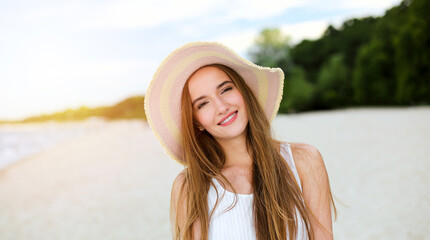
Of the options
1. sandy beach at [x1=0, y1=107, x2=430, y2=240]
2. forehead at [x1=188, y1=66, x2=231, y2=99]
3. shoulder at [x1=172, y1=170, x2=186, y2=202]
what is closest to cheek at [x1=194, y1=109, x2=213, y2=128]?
forehead at [x1=188, y1=66, x2=231, y2=99]

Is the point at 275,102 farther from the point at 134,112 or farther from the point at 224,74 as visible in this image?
the point at 134,112

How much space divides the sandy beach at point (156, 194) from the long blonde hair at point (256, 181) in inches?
109

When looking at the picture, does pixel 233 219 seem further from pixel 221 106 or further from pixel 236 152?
pixel 221 106

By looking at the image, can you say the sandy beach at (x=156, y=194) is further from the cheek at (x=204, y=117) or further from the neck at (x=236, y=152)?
the cheek at (x=204, y=117)

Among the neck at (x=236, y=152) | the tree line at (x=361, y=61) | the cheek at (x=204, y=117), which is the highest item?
the tree line at (x=361, y=61)

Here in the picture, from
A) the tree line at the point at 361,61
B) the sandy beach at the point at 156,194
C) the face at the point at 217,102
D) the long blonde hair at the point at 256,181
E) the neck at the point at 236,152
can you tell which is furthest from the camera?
the tree line at the point at 361,61

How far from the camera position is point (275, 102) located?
2.37 meters

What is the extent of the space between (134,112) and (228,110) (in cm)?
3883

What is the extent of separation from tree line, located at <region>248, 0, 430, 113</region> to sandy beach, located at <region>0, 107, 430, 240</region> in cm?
1588

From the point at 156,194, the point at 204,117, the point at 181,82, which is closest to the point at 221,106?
the point at 204,117

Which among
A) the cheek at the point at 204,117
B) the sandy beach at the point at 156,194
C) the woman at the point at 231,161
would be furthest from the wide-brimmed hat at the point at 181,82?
the sandy beach at the point at 156,194

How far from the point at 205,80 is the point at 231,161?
1.80ft

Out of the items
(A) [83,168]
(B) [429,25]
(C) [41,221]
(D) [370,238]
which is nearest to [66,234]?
(C) [41,221]

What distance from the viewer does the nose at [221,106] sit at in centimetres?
194
